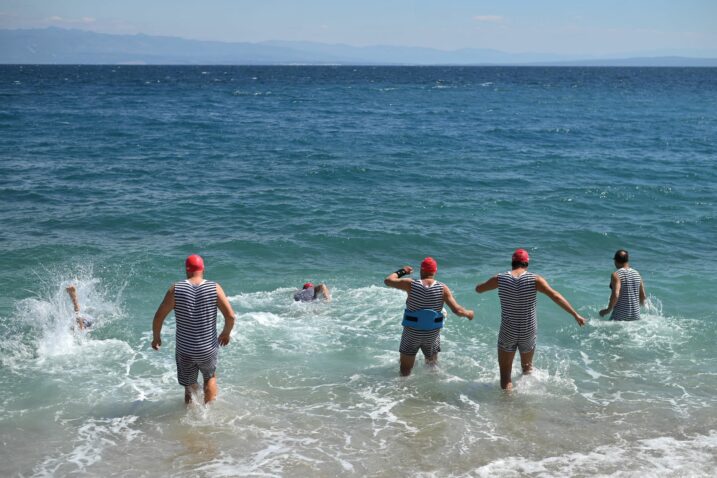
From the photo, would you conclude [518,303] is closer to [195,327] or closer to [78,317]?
[195,327]

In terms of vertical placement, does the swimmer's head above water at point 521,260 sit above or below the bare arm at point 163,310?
above

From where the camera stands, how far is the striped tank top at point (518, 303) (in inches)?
357

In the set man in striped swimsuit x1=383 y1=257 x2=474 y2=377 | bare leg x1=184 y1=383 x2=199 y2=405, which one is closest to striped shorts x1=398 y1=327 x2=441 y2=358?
man in striped swimsuit x1=383 y1=257 x2=474 y2=377

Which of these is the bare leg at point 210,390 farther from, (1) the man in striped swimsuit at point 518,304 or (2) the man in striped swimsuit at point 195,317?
(1) the man in striped swimsuit at point 518,304

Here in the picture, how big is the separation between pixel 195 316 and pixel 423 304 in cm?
289

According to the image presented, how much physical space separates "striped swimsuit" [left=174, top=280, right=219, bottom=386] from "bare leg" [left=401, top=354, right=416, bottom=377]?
2.64m

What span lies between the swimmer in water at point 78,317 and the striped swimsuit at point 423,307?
17.3 ft

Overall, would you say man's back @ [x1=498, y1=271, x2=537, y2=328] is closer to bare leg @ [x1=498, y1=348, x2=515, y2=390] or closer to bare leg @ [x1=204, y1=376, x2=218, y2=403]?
bare leg @ [x1=498, y1=348, x2=515, y2=390]

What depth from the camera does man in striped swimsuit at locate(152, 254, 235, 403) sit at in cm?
826

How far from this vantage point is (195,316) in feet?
27.3

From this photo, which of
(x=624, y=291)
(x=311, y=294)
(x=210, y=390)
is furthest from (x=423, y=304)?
(x=311, y=294)

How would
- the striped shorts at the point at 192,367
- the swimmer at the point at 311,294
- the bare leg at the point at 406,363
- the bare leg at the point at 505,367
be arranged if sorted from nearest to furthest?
the striped shorts at the point at 192,367
the bare leg at the point at 505,367
the bare leg at the point at 406,363
the swimmer at the point at 311,294

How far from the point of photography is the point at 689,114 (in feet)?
174

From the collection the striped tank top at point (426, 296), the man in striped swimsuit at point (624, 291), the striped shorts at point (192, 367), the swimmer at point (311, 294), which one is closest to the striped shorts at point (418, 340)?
the striped tank top at point (426, 296)
